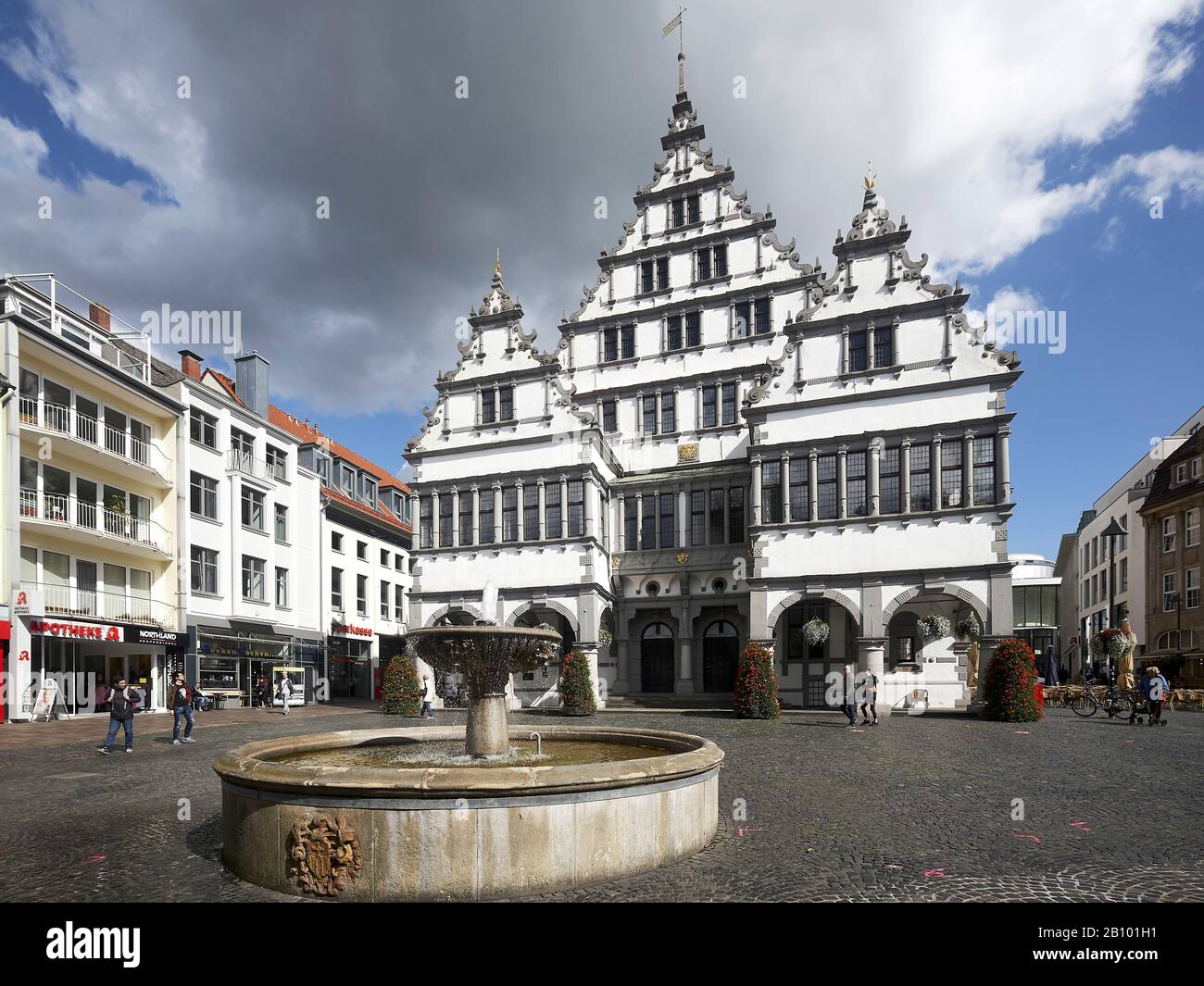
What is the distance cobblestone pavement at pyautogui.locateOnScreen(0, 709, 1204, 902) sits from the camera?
670 centimetres

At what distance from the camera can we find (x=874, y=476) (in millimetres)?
27203

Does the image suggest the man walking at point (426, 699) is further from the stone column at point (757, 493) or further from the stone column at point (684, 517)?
the stone column at point (757, 493)

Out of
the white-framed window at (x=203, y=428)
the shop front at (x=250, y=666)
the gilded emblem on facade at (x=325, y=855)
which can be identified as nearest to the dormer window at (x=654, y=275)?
the white-framed window at (x=203, y=428)

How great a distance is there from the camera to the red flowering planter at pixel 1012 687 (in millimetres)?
22484

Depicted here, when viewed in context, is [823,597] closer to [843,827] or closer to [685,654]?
[685,654]

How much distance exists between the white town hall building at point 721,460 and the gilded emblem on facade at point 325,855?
23100 millimetres

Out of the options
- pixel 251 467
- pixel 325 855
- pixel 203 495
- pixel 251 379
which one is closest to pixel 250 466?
pixel 251 467

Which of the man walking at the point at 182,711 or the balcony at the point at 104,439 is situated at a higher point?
the balcony at the point at 104,439

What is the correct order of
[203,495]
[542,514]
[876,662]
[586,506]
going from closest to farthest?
[876,662]
[586,506]
[542,514]
[203,495]

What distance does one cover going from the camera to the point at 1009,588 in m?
25.2

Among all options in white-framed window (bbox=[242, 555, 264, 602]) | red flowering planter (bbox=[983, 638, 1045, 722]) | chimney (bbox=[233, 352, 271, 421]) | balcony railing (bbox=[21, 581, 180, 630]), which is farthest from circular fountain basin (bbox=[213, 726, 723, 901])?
chimney (bbox=[233, 352, 271, 421])

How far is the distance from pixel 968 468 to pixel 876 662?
7385 millimetres

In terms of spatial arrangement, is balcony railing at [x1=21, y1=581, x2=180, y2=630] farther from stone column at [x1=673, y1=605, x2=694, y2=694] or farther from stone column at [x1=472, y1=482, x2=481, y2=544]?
stone column at [x1=673, y1=605, x2=694, y2=694]
